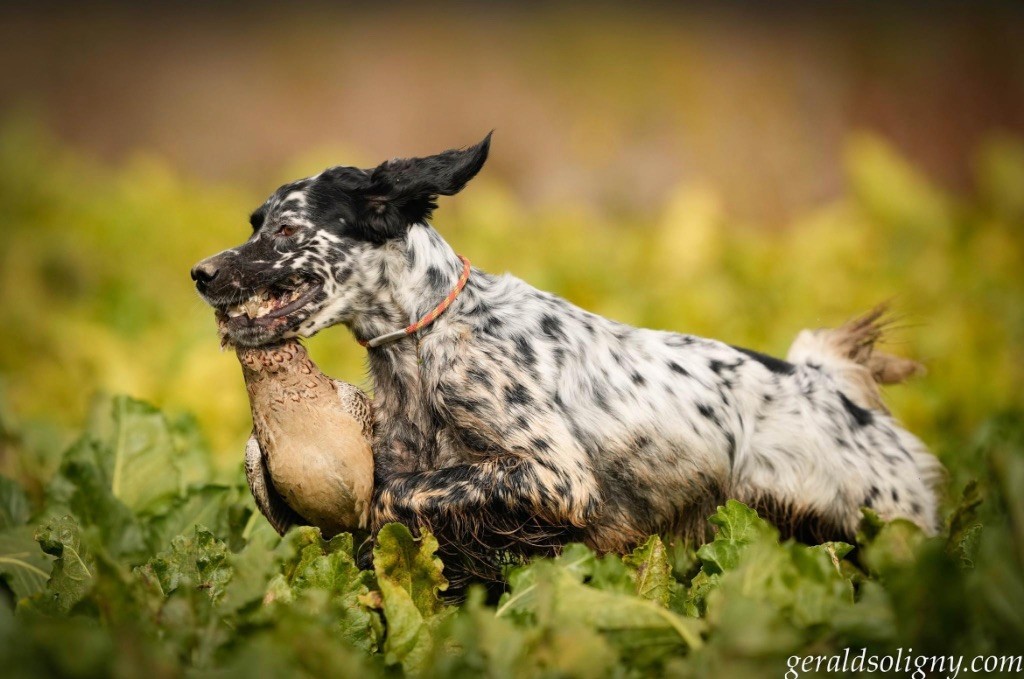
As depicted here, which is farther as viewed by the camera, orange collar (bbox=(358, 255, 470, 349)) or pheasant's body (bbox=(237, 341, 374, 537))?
orange collar (bbox=(358, 255, 470, 349))

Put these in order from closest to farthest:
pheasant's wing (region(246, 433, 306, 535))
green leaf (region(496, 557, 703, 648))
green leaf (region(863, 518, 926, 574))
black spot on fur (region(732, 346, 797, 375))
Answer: green leaf (region(496, 557, 703, 648)) < green leaf (region(863, 518, 926, 574)) < pheasant's wing (region(246, 433, 306, 535)) < black spot on fur (region(732, 346, 797, 375))

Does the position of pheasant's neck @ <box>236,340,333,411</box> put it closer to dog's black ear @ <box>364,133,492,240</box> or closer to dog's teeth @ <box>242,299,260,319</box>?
dog's teeth @ <box>242,299,260,319</box>

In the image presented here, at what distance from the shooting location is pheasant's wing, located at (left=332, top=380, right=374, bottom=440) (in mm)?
2711

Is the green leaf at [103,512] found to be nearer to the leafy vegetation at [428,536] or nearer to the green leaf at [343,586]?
the leafy vegetation at [428,536]

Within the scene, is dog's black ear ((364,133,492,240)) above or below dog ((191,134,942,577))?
above

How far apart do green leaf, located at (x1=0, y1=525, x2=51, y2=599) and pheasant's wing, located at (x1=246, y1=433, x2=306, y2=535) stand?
56cm

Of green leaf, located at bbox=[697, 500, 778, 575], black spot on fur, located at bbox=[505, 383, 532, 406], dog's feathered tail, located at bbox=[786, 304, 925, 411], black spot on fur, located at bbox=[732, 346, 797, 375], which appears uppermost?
dog's feathered tail, located at bbox=[786, 304, 925, 411]

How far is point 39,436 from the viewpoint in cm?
432

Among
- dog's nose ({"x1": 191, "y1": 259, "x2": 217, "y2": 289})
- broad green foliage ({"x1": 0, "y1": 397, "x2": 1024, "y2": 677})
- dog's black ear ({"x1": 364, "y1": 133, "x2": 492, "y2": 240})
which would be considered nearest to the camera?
broad green foliage ({"x1": 0, "y1": 397, "x2": 1024, "y2": 677})

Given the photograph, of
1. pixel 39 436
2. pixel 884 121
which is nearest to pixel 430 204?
pixel 39 436

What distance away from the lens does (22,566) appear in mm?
2680

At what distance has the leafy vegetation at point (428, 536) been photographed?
1867 mm

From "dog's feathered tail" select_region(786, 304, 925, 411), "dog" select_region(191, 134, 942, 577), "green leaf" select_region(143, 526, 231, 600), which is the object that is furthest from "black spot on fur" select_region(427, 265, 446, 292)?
"dog's feathered tail" select_region(786, 304, 925, 411)

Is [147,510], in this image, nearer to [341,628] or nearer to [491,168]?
[341,628]
